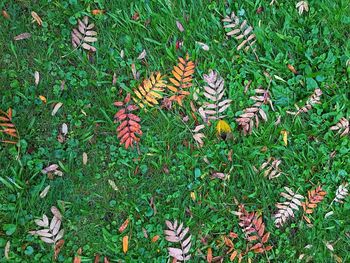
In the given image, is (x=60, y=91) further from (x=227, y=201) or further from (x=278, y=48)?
(x=278, y=48)

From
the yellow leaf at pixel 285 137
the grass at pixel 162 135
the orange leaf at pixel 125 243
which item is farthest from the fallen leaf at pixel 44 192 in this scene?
the yellow leaf at pixel 285 137

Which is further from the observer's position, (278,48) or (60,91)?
(278,48)

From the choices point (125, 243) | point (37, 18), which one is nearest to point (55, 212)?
point (125, 243)

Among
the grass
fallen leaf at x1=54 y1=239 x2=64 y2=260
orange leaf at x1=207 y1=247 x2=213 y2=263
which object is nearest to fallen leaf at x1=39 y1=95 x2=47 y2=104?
the grass

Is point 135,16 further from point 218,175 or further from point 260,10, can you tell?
point 218,175

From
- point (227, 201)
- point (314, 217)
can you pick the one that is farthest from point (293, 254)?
point (227, 201)

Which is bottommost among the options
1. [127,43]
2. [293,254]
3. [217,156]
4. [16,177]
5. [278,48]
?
[293,254]

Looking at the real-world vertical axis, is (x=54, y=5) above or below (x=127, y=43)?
above

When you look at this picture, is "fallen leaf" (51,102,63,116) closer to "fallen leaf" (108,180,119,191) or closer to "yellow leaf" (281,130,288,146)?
"fallen leaf" (108,180,119,191)
